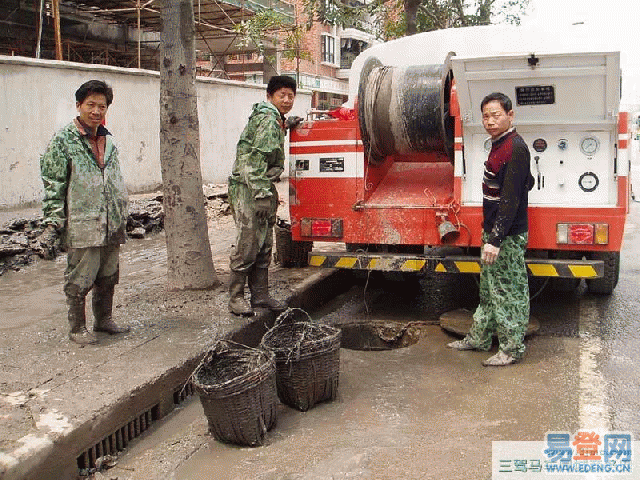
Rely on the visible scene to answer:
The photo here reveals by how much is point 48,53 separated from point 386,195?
13.0 metres

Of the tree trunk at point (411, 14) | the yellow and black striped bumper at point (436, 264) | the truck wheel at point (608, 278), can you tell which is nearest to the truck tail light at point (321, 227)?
the yellow and black striped bumper at point (436, 264)

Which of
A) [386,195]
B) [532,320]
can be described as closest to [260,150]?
[386,195]

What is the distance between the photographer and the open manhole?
5832mm

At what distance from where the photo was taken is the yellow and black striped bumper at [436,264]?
17.0 ft

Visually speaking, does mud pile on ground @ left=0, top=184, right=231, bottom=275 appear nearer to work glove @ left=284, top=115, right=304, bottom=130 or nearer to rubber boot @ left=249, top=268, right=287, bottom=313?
rubber boot @ left=249, top=268, right=287, bottom=313

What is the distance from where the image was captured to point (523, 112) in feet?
17.3

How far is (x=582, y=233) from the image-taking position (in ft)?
17.0

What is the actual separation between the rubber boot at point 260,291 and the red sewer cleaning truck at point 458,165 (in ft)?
1.84

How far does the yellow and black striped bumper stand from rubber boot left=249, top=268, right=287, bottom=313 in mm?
548

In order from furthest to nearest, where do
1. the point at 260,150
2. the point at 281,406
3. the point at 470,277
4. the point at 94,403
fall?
1. the point at 470,277
2. the point at 260,150
3. the point at 281,406
4. the point at 94,403

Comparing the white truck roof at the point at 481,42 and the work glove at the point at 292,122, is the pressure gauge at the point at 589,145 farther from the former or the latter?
the work glove at the point at 292,122

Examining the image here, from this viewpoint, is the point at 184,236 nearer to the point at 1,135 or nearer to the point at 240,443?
the point at 240,443

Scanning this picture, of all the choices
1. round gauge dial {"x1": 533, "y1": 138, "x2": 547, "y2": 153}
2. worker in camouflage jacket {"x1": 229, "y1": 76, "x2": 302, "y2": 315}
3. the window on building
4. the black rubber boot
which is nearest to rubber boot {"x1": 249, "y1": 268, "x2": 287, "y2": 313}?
worker in camouflage jacket {"x1": 229, "y1": 76, "x2": 302, "y2": 315}

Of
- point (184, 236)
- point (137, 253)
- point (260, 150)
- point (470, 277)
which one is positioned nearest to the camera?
point (260, 150)
